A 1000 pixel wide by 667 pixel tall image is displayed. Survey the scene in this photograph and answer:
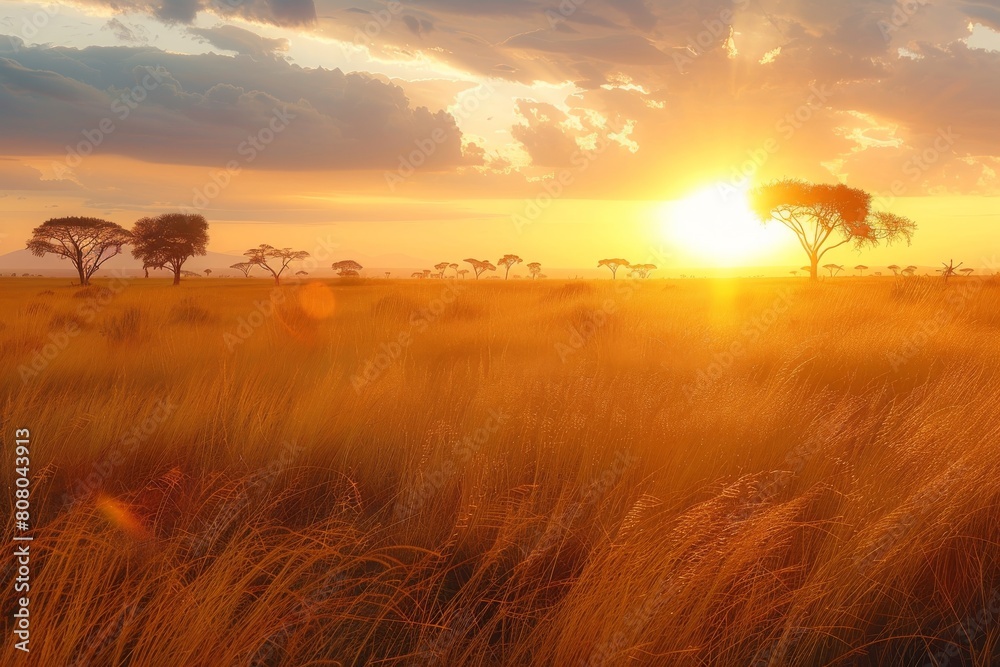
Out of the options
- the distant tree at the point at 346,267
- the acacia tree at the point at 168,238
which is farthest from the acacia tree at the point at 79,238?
the distant tree at the point at 346,267

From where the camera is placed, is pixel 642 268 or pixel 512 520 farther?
pixel 642 268

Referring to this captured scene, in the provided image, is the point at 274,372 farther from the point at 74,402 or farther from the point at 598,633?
the point at 598,633

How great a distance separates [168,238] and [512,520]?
5259cm

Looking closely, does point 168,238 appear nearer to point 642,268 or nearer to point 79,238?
point 79,238

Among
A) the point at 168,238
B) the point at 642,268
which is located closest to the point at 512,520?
the point at 168,238

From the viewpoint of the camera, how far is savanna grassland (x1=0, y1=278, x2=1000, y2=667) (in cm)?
A: 245

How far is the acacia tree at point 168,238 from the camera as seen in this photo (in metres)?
47.9

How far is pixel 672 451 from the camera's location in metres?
3.93

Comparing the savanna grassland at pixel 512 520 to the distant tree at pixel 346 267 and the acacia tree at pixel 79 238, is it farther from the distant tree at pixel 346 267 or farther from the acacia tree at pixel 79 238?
the distant tree at pixel 346 267

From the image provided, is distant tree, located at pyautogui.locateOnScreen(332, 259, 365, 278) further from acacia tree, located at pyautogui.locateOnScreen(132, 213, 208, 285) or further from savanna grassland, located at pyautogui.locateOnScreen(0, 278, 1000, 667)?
savanna grassland, located at pyautogui.locateOnScreen(0, 278, 1000, 667)

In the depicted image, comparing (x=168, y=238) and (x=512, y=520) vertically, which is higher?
(x=168, y=238)

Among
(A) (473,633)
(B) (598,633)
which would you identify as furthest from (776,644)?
(A) (473,633)

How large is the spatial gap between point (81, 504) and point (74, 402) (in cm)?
286

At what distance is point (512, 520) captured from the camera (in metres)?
3.13
